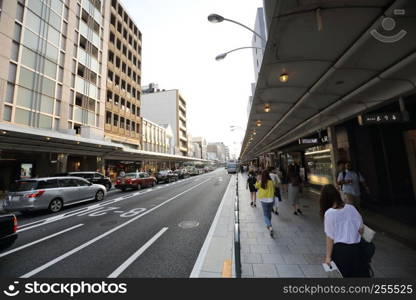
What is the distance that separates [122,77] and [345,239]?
3881 centimetres

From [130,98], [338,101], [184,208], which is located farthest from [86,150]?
[338,101]

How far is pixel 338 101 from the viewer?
6.39m

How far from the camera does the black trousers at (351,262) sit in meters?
2.27

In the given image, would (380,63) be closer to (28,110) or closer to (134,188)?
(134,188)

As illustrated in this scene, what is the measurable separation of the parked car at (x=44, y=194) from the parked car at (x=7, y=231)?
4.81 meters

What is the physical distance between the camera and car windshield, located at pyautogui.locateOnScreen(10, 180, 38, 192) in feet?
26.2

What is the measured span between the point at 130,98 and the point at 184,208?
108 feet

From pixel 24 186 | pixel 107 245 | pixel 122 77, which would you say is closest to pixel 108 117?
pixel 122 77

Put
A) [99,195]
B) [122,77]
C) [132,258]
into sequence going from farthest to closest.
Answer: [122,77]
[99,195]
[132,258]

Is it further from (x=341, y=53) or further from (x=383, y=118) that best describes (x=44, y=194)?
(x=383, y=118)

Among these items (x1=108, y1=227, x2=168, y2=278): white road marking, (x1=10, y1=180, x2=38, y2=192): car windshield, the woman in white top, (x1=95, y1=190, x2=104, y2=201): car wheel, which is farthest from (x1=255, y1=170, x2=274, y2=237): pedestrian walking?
(x1=95, y1=190, x2=104, y2=201): car wheel

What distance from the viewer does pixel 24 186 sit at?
8.08 metres

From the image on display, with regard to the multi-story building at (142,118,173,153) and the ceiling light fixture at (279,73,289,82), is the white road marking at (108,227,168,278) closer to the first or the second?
the ceiling light fixture at (279,73,289,82)

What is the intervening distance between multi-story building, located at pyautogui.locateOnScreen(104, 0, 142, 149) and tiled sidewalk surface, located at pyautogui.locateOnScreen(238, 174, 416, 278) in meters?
28.3
